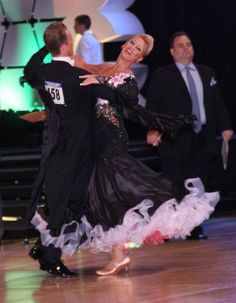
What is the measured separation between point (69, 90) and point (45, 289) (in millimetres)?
1294

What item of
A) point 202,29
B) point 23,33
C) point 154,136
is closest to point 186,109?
point 154,136

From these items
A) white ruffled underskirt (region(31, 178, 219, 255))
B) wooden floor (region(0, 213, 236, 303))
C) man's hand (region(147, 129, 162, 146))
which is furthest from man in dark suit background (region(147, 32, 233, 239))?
white ruffled underskirt (region(31, 178, 219, 255))

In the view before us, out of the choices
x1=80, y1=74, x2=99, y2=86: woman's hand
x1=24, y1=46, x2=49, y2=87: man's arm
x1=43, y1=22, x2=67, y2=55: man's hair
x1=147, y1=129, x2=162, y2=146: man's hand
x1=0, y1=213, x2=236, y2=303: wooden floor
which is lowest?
x1=0, y1=213, x2=236, y2=303: wooden floor

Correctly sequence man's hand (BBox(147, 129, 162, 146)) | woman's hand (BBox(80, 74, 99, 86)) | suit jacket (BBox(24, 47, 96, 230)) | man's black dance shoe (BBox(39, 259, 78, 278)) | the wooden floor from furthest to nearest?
1. man's hand (BBox(147, 129, 162, 146))
2. man's black dance shoe (BBox(39, 259, 78, 278))
3. suit jacket (BBox(24, 47, 96, 230))
4. woman's hand (BBox(80, 74, 99, 86))
5. the wooden floor

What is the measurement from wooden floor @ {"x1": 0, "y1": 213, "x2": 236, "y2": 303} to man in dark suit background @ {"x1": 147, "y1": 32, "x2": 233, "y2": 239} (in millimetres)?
657

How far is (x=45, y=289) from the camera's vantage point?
608 cm

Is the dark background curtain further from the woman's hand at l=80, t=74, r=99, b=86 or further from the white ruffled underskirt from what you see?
the woman's hand at l=80, t=74, r=99, b=86

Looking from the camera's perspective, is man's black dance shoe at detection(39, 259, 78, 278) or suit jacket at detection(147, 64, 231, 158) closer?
man's black dance shoe at detection(39, 259, 78, 278)

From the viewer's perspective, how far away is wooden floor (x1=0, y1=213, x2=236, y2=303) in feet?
18.5

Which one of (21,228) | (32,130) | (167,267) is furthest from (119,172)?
(32,130)

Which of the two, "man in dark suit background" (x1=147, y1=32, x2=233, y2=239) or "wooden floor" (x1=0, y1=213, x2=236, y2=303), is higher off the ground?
Answer: "man in dark suit background" (x1=147, y1=32, x2=233, y2=239)

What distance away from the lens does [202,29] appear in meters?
13.0

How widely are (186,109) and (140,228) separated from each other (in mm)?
2355

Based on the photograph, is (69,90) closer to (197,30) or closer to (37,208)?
(37,208)
